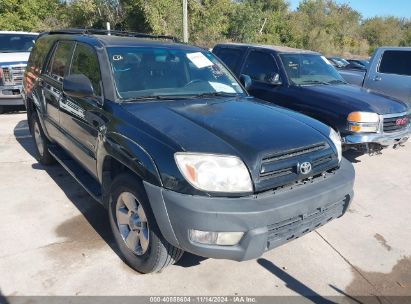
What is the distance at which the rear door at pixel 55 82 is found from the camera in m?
4.21

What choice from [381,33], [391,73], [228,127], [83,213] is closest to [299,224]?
[228,127]

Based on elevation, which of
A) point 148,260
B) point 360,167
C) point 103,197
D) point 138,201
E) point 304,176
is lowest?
point 360,167

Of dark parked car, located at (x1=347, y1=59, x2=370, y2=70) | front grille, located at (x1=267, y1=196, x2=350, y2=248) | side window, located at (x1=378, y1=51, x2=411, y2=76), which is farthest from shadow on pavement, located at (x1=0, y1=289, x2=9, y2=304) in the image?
dark parked car, located at (x1=347, y1=59, x2=370, y2=70)

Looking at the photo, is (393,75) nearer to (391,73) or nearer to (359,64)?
(391,73)

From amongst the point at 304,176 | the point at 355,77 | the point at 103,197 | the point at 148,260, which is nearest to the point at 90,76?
the point at 103,197

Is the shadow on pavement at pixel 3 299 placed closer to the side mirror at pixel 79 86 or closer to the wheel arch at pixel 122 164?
the wheel arch at pixel 122 164

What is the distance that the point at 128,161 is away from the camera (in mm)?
2785

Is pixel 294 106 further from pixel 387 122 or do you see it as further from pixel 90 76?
pixel 90 76

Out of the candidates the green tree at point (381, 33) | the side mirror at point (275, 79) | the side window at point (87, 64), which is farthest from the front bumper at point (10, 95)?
the green tree at point (381, 33)

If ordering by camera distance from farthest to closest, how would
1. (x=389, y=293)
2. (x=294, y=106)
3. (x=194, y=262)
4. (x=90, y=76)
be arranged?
(x=294, y=106), (x=90, y=76), (x=194, y=262), (x=389, y=293)

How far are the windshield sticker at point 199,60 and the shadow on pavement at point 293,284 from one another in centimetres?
209

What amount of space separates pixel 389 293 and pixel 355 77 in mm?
7154

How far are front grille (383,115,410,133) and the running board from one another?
4238 millimetres

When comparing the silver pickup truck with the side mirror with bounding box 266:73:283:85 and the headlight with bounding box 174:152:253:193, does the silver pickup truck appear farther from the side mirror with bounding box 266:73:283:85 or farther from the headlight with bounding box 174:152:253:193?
the headlight with bounding box 174:152:253:193
